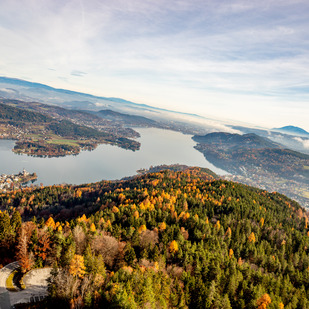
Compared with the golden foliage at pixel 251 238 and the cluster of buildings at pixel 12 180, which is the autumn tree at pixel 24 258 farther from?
the cluster of buildings at pixel 12 180

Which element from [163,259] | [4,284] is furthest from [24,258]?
[163,259]

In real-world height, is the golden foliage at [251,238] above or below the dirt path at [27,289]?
below

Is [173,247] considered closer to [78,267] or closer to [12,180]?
[78,267]

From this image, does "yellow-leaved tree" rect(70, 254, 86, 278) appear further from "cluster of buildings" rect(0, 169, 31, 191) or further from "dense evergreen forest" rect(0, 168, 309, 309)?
"cluster of buildings" rect(0, 169, 31, 191)

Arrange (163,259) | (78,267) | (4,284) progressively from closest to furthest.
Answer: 1. (78,267)
2. (4,284)
3. (163,259)

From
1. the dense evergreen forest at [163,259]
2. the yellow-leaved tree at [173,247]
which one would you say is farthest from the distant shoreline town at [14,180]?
the yellow-leaved tree at [173,247]

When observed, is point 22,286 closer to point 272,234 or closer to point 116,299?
point 116,299

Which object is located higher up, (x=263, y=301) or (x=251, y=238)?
(x=263, y=301)

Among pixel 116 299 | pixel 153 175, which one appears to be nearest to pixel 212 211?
pixel 116 299

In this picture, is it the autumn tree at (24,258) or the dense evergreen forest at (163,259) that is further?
the autumn tree at (24,258)
